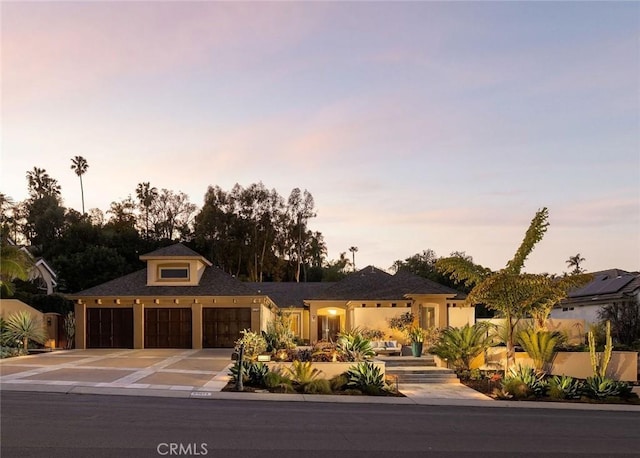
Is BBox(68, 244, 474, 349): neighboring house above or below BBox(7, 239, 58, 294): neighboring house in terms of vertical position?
below

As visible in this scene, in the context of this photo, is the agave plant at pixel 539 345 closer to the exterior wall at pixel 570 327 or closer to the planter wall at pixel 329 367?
the exterior wall at pixel 570 327

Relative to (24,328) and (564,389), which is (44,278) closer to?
(24,328)

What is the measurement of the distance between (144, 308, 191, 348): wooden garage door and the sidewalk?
632cm

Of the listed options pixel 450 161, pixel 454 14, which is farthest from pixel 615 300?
pixel 454 14

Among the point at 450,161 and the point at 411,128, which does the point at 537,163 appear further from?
the point at 411,128

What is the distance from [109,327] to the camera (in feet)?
108

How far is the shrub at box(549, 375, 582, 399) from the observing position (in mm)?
18969

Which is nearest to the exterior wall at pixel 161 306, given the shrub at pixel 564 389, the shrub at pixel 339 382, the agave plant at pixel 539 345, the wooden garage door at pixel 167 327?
the wooden garage door at pixel 167 327

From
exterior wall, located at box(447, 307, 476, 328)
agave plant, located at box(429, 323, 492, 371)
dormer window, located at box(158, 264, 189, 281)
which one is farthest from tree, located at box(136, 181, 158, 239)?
agave plant, located at box(429, 323, 492, 371)

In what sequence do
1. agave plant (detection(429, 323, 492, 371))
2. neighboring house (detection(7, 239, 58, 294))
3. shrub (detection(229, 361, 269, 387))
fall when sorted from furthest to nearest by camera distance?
neighboring house (detection(7, 239, 58, 294))
agave plant (detection(429, 323, 492, 371))
shrub (detection(229, 361, 269, 387))

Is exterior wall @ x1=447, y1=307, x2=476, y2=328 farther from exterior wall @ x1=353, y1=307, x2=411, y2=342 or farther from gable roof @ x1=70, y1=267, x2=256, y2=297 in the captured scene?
gable roof @ x1=70, y1=267, x2=256, y2=297

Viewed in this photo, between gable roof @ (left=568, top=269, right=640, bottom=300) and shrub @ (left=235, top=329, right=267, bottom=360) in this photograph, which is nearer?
shrub @ (left=235, top=329, right=267, bottom=360)

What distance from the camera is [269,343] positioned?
24109 mm

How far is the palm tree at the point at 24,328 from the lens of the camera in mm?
28984
